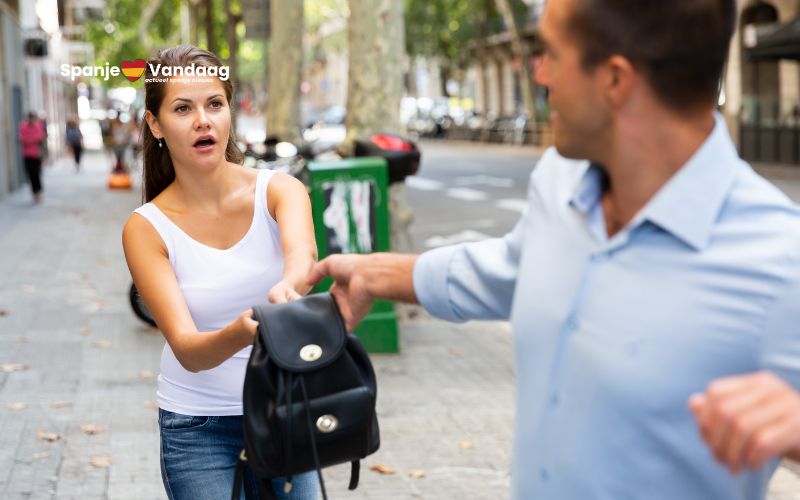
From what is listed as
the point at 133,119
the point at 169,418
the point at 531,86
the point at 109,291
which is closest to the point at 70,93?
the point at 531,86

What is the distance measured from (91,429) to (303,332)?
5.10 meters

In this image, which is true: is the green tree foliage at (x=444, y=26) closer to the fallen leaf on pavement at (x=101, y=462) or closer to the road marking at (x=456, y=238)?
the road marking at (x=456, y=238)

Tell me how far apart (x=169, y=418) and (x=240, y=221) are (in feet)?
1.71

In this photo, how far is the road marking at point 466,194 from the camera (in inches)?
995

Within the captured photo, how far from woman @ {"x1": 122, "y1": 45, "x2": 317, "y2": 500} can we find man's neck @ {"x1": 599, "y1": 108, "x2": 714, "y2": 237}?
1.29 metres

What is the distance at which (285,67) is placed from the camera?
23.3 meters

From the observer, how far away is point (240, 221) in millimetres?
3275


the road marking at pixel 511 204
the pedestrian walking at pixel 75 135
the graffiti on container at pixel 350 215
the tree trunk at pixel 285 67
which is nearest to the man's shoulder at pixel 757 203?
the graffiti on container at pixel 350 215

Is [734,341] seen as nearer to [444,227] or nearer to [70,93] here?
[444,227]

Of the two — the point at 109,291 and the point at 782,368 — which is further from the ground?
the point at 782,368

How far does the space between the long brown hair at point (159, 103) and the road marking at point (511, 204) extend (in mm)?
18446

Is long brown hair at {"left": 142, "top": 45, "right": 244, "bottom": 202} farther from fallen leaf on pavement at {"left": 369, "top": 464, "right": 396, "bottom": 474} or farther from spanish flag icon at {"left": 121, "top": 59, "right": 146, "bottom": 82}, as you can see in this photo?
A: fallen leaf on pavement at {"left": 369, "top": 464, "right": 396, "bottom": 474}

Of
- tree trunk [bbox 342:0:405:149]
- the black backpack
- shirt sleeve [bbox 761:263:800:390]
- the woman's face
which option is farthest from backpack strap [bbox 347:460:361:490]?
tree trunk [bbox 342:0:405:149]

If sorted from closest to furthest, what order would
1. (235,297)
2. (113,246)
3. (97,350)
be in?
(235,297), (97,350), (113,246)
